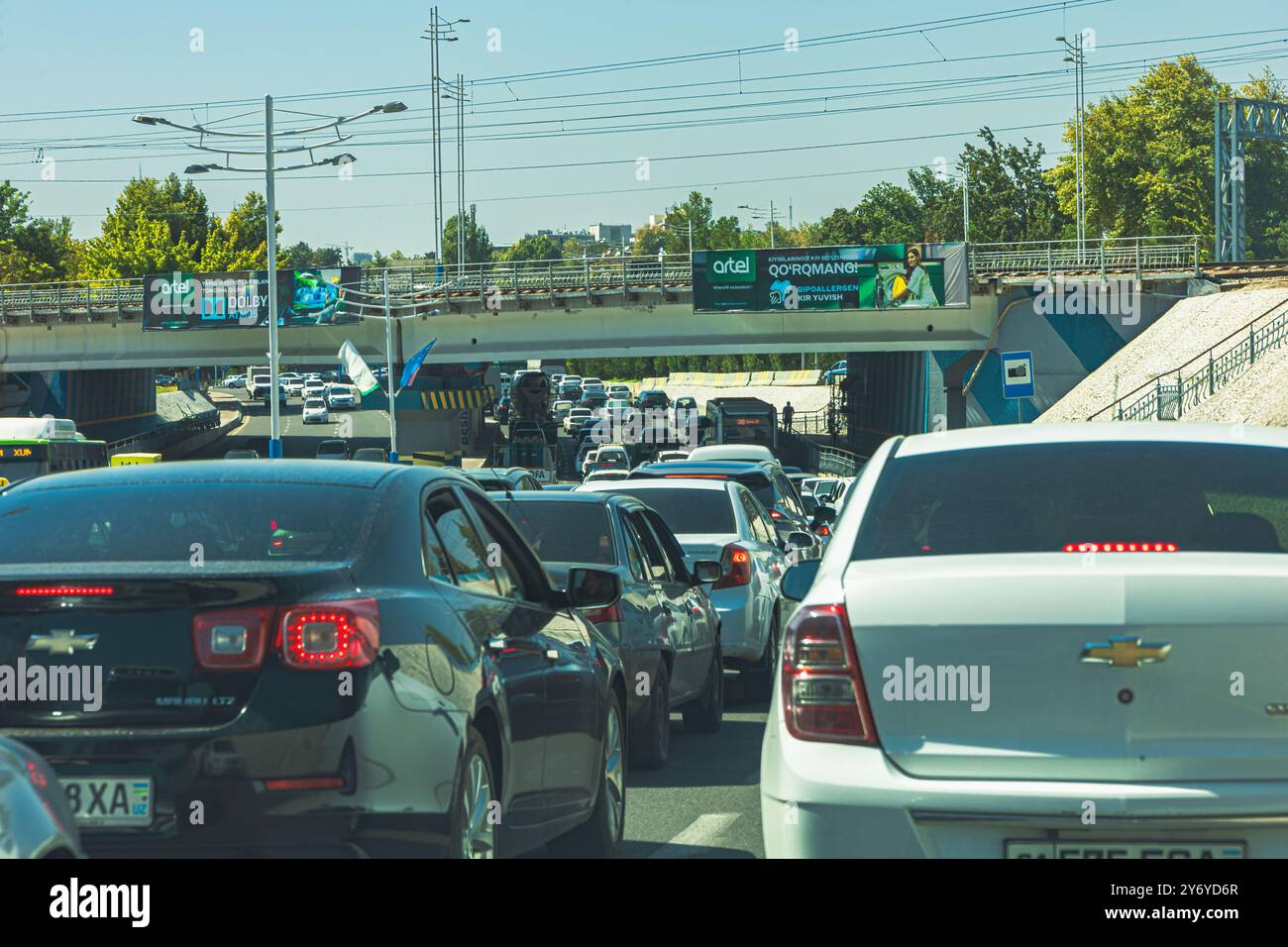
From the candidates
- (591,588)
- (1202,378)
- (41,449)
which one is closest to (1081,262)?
(1202,378)

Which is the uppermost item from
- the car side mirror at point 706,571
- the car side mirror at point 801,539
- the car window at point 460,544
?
the car window at point 460,544

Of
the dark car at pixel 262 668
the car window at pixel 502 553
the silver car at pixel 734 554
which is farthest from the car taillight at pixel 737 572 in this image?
the dark car at pixel 262 668

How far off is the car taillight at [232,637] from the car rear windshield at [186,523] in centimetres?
38

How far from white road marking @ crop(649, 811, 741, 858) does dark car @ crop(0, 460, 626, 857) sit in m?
1.96

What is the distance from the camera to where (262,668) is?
15.9 feet

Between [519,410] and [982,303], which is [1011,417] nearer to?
[982,303]

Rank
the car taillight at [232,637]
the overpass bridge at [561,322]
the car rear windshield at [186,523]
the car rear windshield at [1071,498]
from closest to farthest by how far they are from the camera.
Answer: the car taillight at [232,637], the car rear windshield at [1071,498], the car rear windshield at [186,523], the overpass bridge at [561,322]

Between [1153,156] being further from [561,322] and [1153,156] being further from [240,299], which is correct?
[240,299]

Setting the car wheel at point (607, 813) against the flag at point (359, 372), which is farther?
the flag at point (359, 372)

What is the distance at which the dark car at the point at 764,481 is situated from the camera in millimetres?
18312

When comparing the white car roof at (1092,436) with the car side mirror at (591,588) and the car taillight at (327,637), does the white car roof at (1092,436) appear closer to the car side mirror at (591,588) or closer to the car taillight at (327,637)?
the car side mirror at (591,588)

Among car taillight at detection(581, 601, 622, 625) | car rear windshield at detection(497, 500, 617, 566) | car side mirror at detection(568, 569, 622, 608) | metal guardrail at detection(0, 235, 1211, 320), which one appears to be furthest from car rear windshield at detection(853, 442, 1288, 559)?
metal guardrail at detection(0, 235, 1211, 320)

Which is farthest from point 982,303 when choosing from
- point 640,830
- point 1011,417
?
point 640,830
